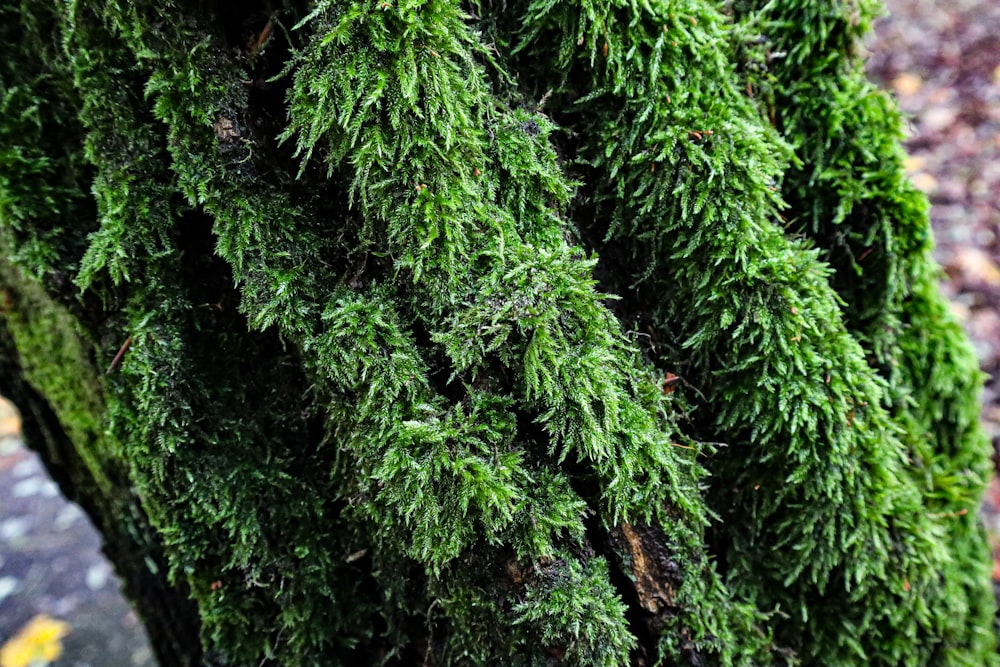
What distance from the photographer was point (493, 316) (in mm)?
1153

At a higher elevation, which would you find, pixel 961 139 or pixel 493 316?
pixel 961 139

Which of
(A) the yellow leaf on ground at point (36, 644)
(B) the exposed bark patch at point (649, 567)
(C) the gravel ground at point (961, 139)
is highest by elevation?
(C) the gravel ground at point (961, 139)

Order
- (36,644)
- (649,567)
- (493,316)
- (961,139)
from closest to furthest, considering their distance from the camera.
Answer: (493,316) → (649,567) → (36,644) → (961,139)

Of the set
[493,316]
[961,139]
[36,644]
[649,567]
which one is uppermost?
[961,139]

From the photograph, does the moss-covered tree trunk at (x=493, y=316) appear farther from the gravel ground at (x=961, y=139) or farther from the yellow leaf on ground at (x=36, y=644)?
the yellow leaf on ground at (x=36, y=644)

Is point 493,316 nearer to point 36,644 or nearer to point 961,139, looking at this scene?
point 36,644

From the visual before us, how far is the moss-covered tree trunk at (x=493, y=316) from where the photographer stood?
1167 mm

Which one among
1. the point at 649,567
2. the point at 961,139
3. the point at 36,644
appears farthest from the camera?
the point at 961,139

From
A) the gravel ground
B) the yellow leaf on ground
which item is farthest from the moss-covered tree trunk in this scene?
the yellow leaf on ground

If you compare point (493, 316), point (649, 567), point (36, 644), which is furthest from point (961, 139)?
point (36, 644)

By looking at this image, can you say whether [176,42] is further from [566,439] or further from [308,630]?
[308,630]

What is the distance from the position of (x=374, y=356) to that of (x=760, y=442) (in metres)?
0.94

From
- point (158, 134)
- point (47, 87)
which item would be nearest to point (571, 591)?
point (158, 134)

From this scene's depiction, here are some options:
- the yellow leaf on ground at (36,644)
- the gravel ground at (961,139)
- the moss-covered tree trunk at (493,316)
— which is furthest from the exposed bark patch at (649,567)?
the yellow leaf on ground at (36,644)
